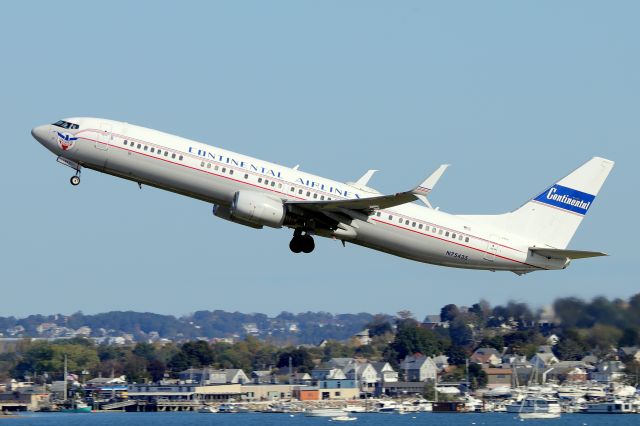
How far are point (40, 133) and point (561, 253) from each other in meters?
26.1

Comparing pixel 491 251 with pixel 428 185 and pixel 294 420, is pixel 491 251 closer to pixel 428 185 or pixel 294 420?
pixel 428 185

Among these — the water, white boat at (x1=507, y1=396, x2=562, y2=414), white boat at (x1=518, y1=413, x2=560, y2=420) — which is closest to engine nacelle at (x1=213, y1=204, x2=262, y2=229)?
the water

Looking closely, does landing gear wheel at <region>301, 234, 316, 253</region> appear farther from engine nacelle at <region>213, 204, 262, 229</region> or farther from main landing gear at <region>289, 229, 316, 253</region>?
engine nacelle at <region>213, 204, 262, 229</region>

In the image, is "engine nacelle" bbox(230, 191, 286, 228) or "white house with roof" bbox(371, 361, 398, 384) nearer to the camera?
"engine nacelle" bbox(230, 191, 286, 228)

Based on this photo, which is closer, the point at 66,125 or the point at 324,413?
the point at 66,125

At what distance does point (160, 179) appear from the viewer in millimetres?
53688

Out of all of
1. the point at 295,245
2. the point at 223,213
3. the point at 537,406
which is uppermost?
the point at 223,213

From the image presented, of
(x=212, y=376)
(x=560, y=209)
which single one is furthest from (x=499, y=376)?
(x=560, y=209)

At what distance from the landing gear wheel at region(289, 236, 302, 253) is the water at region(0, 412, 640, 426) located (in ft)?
A: 244

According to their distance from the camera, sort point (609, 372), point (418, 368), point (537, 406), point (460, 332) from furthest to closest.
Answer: point (418, 368)
point (460, 332)
point (537, 406)
point (609, 372)

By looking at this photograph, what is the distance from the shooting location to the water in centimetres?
13262

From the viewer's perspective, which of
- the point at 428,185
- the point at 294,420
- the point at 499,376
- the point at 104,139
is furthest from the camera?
the point at 499,376

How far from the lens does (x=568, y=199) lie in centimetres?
6225

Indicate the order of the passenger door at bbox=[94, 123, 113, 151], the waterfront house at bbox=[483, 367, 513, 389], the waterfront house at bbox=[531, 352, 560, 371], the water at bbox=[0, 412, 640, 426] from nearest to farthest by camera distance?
the passenger door at bbox=[94, 123, 113, 151]
the waterfront house at bbox=[531, 352, 560, 371]
the water at bbox=[0, 412, 640, 426]
the waterfront house at bbox=[483, 367, 513, 389]
